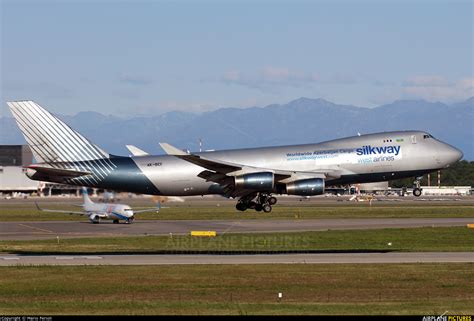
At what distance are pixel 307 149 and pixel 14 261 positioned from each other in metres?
20.9

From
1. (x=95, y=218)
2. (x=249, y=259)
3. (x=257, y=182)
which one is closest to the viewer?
(x=249, y=259)

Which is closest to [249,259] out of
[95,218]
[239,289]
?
[239,289]

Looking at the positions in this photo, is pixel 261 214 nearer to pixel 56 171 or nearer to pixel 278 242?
pixel 278 242

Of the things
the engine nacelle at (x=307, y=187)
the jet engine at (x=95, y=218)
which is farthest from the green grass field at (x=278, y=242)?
the jet engine at (x=95, y=218)

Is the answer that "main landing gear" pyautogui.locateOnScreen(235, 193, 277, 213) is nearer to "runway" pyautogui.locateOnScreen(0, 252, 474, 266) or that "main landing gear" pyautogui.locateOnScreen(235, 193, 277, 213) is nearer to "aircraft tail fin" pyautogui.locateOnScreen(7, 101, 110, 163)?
"runway" pyautogui.locateOnScreen(0, 252, 474, 266)

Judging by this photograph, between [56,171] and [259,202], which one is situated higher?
[56,171]

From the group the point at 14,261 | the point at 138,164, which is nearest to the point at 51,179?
the point at 138,164

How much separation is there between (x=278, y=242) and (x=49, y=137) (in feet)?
59.6

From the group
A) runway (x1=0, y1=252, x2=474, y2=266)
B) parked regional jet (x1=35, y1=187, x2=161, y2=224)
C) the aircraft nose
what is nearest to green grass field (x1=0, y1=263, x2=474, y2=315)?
runway (x1=0, y1=252, x2=474, y2=266)

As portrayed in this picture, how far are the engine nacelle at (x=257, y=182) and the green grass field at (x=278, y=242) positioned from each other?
4.49 m

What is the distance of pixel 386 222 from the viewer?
85.4 metres

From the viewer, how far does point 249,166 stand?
5878 centimetres

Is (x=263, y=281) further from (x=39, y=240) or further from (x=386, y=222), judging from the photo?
(x=386, y=222)

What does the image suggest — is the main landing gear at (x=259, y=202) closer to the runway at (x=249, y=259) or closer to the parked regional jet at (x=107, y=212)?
the runway at (x=249, y=259)
